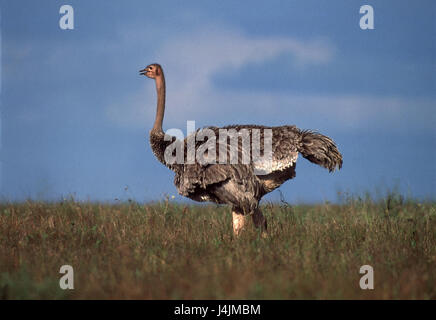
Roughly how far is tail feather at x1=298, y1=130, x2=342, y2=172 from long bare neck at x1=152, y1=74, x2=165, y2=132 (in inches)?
107

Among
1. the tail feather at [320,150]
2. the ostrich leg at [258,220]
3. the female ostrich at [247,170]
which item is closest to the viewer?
the female ostrich at [247,170]

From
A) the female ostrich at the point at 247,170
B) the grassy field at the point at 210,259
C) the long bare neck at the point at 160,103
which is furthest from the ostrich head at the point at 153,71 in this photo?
the grassy field at the point at 210,259

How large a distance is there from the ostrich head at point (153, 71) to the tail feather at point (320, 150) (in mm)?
3118

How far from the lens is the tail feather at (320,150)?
30.8 ft

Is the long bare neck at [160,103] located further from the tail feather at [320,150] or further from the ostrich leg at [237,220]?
the tail feather at [320,150]

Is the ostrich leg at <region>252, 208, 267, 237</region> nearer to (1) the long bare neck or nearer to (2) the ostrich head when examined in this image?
(1) the long bare neck

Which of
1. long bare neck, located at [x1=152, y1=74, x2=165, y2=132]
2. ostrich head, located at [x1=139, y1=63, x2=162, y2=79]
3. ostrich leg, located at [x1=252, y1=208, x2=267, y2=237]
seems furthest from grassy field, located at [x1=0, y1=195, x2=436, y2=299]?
ostrich head, located at [x1=139, y1=63, x2=162, y2=79]

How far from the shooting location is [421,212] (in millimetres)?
13320

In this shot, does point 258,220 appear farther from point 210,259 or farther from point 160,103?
point 160,103

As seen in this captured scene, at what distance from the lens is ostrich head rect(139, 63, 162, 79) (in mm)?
10516

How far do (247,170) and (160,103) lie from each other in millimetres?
2562

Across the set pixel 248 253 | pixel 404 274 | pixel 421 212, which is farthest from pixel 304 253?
pixel 421 212

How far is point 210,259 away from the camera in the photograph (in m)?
6.95
